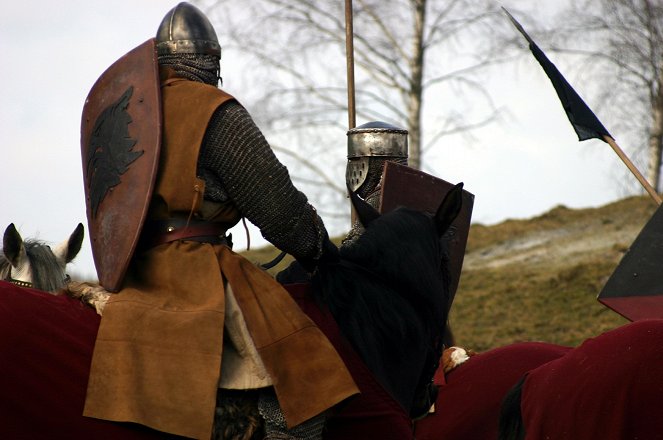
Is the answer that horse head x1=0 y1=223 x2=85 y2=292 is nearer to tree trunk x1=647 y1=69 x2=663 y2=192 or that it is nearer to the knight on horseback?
the knight on horseback

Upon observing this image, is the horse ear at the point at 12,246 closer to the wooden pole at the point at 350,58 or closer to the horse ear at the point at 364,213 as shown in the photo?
the horse ear at the point at 364,213

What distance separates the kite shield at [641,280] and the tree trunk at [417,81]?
10576mm

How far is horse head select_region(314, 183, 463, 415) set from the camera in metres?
3.74

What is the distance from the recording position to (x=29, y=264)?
4.71 meters

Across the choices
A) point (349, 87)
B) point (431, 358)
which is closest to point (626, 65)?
point (349, 87)

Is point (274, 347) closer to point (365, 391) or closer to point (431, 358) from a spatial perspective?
point (365, 391)

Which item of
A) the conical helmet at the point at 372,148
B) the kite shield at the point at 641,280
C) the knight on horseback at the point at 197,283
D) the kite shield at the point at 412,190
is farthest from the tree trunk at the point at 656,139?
the knight on horseback at the point at 197,283

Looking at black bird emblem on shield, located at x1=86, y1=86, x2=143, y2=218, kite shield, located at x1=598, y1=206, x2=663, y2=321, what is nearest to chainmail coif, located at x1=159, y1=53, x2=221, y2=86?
black bird emblem on shield, located at x1=86, y1=86, x2=143, y2=218

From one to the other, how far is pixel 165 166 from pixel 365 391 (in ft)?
3.20

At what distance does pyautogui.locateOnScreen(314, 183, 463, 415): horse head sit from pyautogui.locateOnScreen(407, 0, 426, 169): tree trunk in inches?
441

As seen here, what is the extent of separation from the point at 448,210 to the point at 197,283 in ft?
3.26

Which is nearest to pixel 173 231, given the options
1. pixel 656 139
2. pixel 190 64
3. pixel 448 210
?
pixel 190 64

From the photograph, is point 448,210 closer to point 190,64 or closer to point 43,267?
point 190,64

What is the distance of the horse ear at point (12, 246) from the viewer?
464 centimetres
